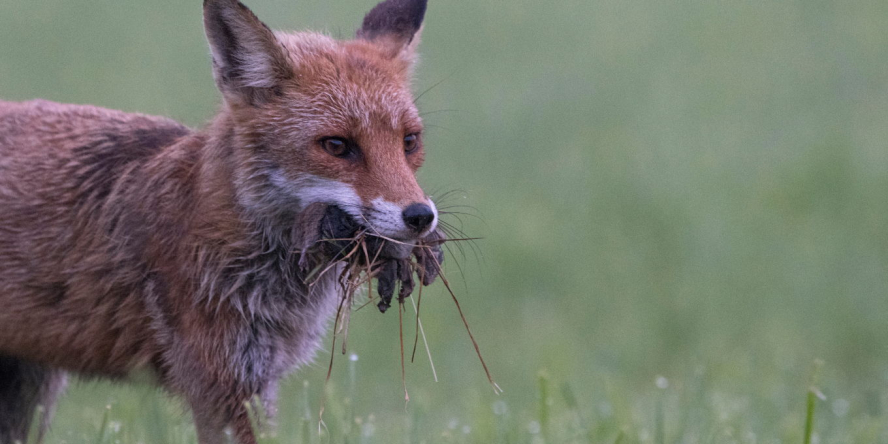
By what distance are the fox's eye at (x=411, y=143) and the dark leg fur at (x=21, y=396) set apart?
252 cm

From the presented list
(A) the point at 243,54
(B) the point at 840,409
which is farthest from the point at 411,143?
(B) the point at 840,409

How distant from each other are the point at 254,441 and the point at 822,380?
16.5 ft

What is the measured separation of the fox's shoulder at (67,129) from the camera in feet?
17.8

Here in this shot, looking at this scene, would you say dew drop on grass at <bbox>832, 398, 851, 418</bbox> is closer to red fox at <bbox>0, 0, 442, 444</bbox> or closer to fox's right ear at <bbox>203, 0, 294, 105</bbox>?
red fox at <bbox>0, 0, 442, 444</bbox>

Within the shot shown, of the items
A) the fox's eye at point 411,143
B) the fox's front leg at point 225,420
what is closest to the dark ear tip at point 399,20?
the fox's eye at point 411,143

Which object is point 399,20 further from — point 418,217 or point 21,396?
point 21,396

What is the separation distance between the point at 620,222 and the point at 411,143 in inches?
238

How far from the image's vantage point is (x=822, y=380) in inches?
311

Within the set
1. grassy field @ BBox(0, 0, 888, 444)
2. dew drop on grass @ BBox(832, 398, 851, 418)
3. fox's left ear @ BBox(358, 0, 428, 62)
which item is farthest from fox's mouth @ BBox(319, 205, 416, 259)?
dew drop on grass @ BBox(832, 398, 851, 418)

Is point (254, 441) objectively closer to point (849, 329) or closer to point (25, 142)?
point (25, 142)

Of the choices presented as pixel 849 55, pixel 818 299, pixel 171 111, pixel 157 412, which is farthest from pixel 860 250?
pixel 171 111

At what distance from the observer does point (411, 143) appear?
4.91m

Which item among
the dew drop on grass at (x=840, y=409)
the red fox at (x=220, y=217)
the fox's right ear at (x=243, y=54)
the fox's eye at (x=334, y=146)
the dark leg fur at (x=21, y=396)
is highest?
the fox's right ear at (x=243, y=54)

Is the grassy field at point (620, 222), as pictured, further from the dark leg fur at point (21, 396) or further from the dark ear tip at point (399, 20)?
the dark ear tip at point (399, 20)
